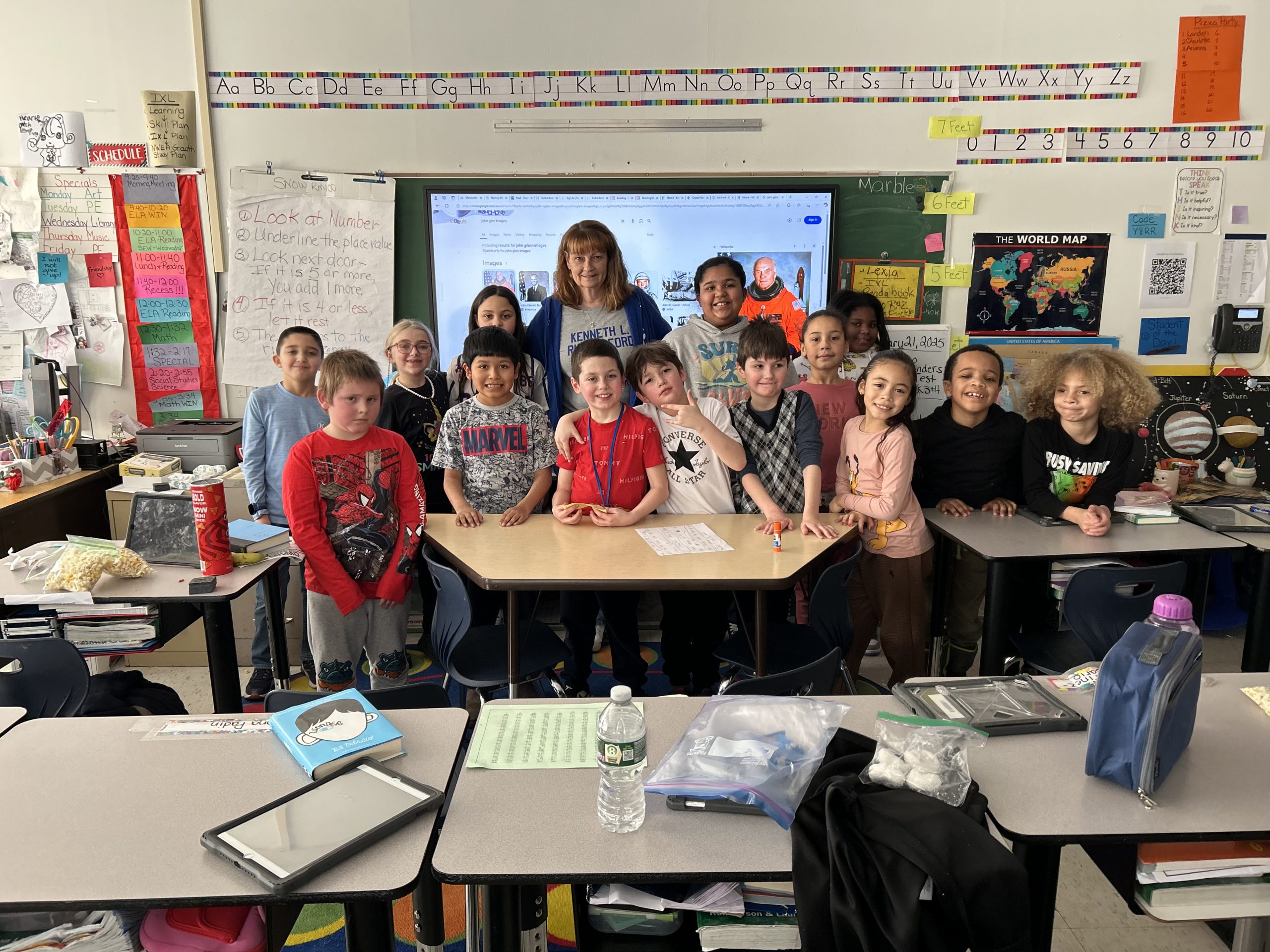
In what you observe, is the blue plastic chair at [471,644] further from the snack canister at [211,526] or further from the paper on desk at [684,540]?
the snack canister at [211,526]

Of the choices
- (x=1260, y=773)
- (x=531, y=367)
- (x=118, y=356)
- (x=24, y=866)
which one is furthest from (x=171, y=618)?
(x=1260, y=773)

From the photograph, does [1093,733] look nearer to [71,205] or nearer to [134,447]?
[134,447]

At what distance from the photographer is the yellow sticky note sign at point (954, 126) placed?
369cm

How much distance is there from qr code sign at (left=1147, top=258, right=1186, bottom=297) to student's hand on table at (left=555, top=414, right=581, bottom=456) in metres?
2.93

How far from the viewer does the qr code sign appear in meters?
3.82

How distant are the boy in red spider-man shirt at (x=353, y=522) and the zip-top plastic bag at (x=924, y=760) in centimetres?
166

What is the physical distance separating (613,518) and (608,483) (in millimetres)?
159

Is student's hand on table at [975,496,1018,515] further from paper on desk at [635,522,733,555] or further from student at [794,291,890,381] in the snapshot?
paper on desk at [635,522,733,555]

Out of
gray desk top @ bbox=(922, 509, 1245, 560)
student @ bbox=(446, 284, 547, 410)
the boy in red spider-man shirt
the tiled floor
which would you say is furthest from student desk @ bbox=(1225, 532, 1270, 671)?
the boy in red spider-man shirt

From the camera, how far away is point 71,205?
3.74 m

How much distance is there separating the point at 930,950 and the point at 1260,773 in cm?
71

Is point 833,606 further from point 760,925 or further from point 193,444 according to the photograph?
point 193,444

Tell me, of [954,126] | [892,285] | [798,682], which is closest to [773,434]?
[798,682]

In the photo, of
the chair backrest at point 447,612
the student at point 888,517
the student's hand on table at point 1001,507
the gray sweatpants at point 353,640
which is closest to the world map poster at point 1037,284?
the student's hand on table at point 1001,507
